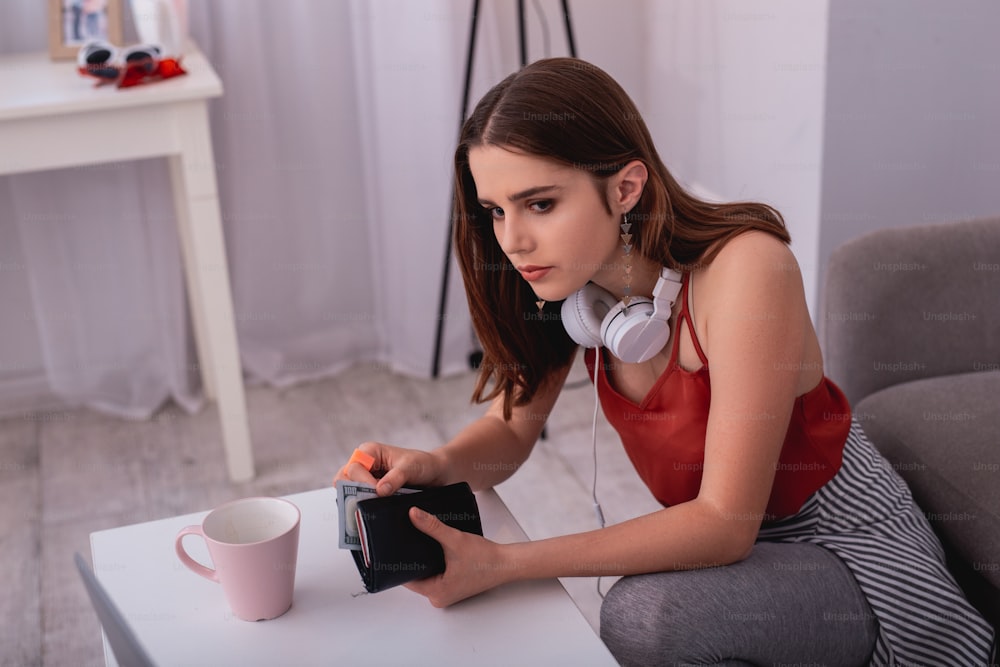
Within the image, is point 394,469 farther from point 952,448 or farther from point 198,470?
point 198,470

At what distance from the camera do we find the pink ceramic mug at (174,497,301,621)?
94 cm

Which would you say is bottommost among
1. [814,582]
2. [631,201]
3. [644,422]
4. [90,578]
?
[814,582]

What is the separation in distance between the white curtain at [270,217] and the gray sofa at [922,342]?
1.20 metres

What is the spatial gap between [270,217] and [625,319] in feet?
5.36

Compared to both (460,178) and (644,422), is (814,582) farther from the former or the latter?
(460,178)

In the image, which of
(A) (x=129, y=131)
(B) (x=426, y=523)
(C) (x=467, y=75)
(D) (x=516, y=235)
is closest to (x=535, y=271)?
(D) (x=516, y=235)

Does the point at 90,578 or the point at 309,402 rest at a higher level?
the point at 90,578

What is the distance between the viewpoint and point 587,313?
3.93 feet

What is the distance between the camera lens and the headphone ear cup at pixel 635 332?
3.79 ft

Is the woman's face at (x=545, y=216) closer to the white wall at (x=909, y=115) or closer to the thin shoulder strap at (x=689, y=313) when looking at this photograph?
the thin shoulder strap at (x=689, y=313)

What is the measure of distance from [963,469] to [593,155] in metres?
0.70

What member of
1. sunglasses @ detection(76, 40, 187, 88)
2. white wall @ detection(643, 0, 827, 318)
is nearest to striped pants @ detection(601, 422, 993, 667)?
white wall @ detection(643, 0, 827, 318)

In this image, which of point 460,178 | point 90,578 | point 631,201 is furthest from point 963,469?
point 90,578

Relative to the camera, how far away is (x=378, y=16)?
8.02 ft
